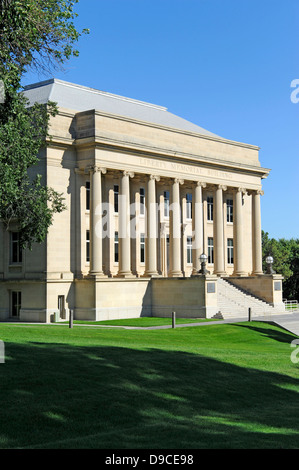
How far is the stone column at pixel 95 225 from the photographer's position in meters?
46.0

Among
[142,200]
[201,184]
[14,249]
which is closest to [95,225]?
[14,249]

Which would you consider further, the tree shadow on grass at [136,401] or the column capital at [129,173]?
the column capital at [129,173]

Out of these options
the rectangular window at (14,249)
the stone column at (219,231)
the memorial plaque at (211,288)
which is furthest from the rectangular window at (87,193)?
the stone column at (219,231)

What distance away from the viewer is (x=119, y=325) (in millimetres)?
41188

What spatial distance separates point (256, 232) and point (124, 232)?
55.6ft

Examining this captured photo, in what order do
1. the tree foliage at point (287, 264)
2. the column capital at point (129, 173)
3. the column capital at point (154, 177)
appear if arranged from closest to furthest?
the column capital at point (129, 173) < the column capital at point (154, 177) < the tree foliage at point (287, 264)

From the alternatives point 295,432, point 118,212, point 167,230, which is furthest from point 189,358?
point 167,230

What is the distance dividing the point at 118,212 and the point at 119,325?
11.0 m

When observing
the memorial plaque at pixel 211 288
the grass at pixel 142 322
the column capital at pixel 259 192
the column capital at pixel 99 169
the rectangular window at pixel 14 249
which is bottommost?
the grass at pixel 142 322

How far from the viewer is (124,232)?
4819 cm

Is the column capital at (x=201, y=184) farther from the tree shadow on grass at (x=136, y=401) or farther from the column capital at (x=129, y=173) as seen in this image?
the tree shadow on grass at (x=136, y=401)

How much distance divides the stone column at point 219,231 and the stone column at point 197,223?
6.12 feet
